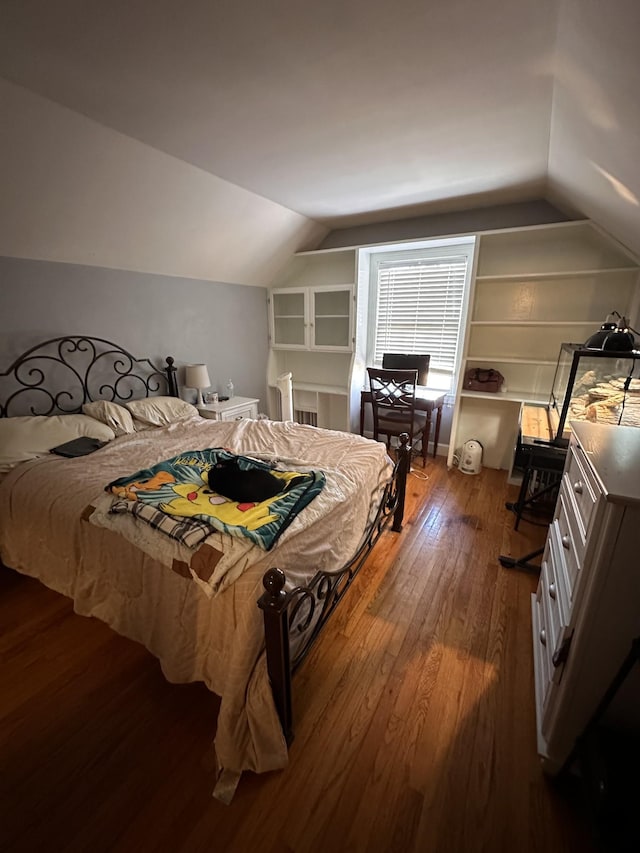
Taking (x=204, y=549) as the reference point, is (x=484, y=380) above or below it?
above

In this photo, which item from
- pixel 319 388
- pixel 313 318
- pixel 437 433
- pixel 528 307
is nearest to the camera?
pixel 528 307

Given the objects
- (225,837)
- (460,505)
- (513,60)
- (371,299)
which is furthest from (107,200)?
(460,505)

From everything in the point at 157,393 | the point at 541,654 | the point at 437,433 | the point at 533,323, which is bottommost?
the point at 541,654

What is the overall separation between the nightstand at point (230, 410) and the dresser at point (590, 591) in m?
2.49

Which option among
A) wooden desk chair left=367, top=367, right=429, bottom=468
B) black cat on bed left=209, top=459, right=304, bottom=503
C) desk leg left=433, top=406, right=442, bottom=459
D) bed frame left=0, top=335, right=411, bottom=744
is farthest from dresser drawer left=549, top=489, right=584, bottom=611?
desk leg left=433, top=406, right=442, bottom=459

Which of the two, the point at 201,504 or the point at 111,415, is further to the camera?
the point at 111,415

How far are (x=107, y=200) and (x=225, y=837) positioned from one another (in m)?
3.17

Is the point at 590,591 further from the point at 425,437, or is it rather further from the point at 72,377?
the point at 72,377

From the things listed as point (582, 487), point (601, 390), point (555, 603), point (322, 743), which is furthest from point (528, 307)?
point (322, 743)

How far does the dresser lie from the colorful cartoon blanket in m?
0.95

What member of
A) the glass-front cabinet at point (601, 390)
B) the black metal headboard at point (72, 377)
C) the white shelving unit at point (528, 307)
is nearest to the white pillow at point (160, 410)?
the black metal headboard at point (72, 377)

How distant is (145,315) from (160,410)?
0.90m

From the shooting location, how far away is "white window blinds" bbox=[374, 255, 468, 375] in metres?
3.57

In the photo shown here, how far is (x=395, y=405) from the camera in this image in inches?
134
